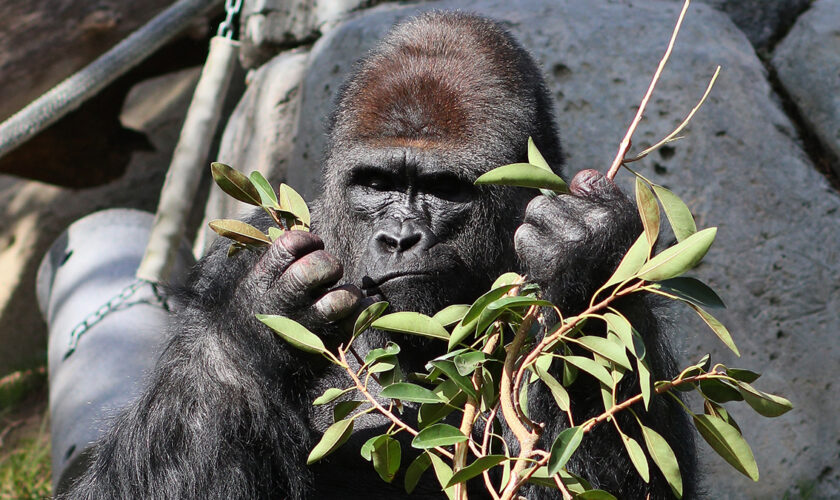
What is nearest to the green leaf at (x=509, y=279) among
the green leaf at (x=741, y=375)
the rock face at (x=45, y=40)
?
the green leaf at (x=741, y=375)

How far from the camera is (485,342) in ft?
6.42

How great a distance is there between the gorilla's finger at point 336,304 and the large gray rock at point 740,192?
6.63ft

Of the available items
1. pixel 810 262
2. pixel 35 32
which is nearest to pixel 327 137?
pixel 810 262

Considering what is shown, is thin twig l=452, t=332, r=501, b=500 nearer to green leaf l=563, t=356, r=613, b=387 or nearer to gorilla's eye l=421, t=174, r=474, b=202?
green leaf l=563, t=356, r=613, b=387

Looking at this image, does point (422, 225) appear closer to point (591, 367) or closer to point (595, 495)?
point (591, 367)

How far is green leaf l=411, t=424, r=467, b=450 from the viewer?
1688 millimetres

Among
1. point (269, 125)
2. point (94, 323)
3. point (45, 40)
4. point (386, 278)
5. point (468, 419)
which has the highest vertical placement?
point (468, 419)

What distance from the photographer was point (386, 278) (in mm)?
2486

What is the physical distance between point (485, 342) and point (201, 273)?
1.65 meters

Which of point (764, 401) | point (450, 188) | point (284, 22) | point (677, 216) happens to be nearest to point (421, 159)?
point (450, 188)

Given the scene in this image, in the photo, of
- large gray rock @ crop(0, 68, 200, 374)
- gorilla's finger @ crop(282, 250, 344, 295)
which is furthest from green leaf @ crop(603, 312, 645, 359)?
large gray rock @ crop(0, 68, 200, 374)

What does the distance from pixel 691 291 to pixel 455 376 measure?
1.71 feet

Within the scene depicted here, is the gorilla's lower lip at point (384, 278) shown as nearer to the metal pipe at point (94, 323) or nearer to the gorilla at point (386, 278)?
the gorilla at point (386, 278)

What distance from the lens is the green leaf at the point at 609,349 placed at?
5.70ft
